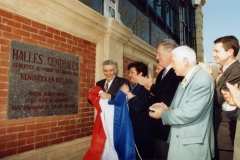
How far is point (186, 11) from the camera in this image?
12523 mm

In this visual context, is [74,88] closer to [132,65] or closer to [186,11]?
[132,65]

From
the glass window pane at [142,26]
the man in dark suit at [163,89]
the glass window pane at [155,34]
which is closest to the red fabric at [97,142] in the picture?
the man in dark suit at [163,89]

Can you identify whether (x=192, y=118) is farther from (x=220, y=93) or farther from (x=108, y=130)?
(x=108, y=130)

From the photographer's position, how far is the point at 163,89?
8.25 feet

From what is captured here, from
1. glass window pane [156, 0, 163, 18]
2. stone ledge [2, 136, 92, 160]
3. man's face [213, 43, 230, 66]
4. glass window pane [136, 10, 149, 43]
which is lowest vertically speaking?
stone ledge [2, 136, 92, 160]

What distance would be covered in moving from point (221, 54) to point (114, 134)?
5.80 ft

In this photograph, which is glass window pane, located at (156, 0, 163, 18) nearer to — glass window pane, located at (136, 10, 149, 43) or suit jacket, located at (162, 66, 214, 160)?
glass window pane, located at (136, 10, 149, 43)

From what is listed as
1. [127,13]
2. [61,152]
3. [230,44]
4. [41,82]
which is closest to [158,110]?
[230,44]

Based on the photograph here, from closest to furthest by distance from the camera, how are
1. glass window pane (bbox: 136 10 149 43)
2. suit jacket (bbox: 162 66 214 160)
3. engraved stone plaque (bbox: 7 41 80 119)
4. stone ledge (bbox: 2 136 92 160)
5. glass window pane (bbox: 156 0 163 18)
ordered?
suit jacket (bbox: 162 66 214 160)
engraved stone plaque (bbox: 7 41 80 119)
stone ledge (bbox: 2 136 92 160)
glass window pane (bbox: 136 10 149 43)
glass window pane (bbox: 156 0 163 18)

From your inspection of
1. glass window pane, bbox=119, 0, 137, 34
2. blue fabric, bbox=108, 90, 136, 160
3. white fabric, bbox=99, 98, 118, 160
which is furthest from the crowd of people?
glass window pane, bbox=119, 0, 137, 34

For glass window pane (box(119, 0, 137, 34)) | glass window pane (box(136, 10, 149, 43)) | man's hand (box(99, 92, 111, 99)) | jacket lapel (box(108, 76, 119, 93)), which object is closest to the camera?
man's hand (box(99, 92, 111, 99))

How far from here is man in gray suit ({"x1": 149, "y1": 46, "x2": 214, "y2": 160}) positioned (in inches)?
71.7

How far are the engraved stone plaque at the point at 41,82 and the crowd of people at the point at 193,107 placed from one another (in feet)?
3.31

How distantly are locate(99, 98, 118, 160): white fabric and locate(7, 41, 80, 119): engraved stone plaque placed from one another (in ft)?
2.03
